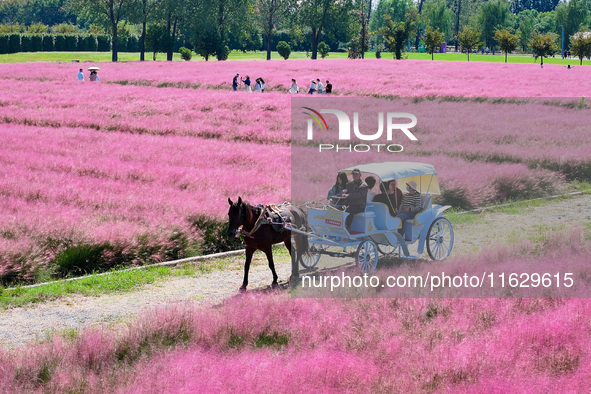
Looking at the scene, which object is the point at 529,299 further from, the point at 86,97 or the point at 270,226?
the point at 86,97

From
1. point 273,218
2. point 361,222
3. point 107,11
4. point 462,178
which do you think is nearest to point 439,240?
point 361,222

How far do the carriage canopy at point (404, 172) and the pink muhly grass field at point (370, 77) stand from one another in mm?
30051

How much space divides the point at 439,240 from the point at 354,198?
205cm

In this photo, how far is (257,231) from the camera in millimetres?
10375

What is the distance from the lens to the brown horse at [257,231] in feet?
32.1

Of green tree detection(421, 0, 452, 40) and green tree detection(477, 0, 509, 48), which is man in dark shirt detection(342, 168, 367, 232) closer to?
green tree detection(477, 0, 509, 48)

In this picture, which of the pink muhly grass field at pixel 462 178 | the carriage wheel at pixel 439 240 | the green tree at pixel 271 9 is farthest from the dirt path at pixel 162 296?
the green tree at pixel 271 9

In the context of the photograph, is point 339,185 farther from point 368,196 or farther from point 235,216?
point 235,216

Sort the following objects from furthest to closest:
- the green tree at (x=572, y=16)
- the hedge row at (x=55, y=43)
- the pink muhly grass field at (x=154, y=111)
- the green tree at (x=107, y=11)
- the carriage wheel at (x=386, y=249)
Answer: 1. the green tree at (x=572, y=16)
2. the hedge row at (x=55, y=43)
3. the green tree at (x=107, y=11)
4. the pink muhly grass field at (x=154, y=111)
5. the carriage wheel at (x=386, y=249)

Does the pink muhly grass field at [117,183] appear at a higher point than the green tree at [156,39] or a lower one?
lower

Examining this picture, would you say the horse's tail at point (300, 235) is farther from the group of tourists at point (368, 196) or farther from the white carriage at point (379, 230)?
the group of tourists at point (368, 196)

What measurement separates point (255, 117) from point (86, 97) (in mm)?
11895

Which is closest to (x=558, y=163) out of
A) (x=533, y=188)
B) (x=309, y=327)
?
(x=533, y=188)

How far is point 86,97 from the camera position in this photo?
3962 centimetres
